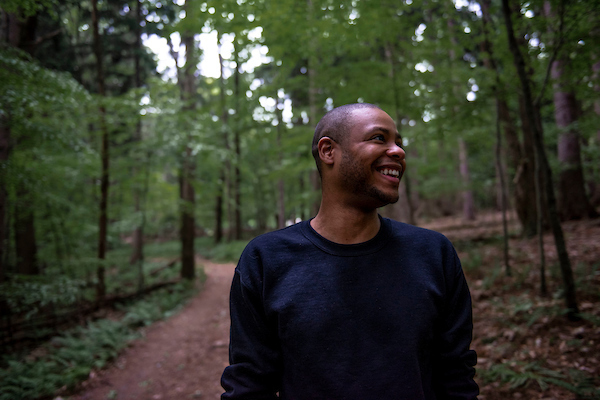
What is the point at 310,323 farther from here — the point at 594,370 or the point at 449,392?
the point at 594,370

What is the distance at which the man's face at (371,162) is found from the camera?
1580 mm

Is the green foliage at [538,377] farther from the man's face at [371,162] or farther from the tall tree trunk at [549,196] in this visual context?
the man's face at [371,162]

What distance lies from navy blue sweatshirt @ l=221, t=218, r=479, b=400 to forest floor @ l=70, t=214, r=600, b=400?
113 inches

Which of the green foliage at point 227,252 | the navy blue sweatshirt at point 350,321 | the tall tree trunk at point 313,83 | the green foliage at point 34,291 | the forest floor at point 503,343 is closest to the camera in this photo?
the navy blue sweatshirt at point 350,321

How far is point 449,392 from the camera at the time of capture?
1512 millimetres

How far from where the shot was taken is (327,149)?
170cm

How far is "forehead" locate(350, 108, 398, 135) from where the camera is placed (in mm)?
1609

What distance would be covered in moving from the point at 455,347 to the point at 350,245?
672 millimetres

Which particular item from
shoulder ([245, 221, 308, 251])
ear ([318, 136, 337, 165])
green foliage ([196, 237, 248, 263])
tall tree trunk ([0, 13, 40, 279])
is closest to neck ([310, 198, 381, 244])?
shoulder ([245, 221, 308, 251])

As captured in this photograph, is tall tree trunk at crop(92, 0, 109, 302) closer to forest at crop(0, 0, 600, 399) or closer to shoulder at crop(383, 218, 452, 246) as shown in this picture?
forest at crop(0, 0, 600, 399)

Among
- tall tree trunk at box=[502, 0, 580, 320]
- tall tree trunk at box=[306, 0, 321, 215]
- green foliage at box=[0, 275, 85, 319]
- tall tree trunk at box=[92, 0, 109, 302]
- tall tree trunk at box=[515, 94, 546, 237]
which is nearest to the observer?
tall tree trunk at box=[502, 0, 580, 320]

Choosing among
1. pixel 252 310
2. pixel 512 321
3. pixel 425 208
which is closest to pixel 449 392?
Result: pixel 252 310

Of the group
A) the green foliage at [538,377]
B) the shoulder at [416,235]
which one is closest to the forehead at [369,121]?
the shoulder at [416,235]

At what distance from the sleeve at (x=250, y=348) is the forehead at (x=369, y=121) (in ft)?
2.70
